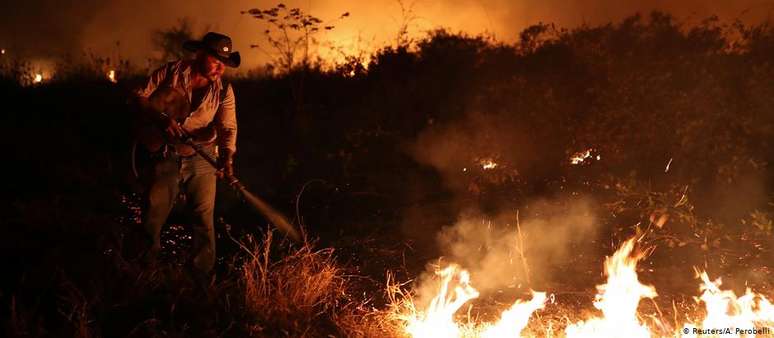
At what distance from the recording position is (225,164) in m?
4.00

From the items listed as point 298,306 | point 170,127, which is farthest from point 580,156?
point 170,127

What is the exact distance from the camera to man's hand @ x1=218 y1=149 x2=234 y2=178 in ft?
13.1

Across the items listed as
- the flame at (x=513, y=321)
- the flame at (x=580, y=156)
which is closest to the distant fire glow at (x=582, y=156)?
the flame at (x=580, y=156)

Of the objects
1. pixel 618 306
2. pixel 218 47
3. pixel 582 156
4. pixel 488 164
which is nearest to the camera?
pixel 618 306

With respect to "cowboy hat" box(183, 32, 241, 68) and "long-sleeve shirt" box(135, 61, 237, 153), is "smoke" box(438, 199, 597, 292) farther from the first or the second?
"cowboy hat" box(183, 32, 241, 68)

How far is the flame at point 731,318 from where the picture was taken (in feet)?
11.4

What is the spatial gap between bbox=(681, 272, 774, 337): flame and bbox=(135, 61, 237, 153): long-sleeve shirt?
3.37m

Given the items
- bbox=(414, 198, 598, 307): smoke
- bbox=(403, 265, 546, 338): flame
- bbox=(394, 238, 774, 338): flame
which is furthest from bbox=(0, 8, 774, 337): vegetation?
bbox=(394, 238, 774, 338): flame

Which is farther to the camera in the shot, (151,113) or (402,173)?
(402,173)

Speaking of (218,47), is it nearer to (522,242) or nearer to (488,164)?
(522,242)

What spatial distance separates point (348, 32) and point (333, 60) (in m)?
0.83

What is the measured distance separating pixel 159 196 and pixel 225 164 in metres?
0.50

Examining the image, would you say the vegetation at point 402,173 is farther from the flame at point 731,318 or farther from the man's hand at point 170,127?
the flame at point 731,318

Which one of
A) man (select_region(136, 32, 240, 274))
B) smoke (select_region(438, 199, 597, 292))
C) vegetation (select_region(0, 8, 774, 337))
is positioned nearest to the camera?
vegetation (select_region(0, 8, 774, 337))
